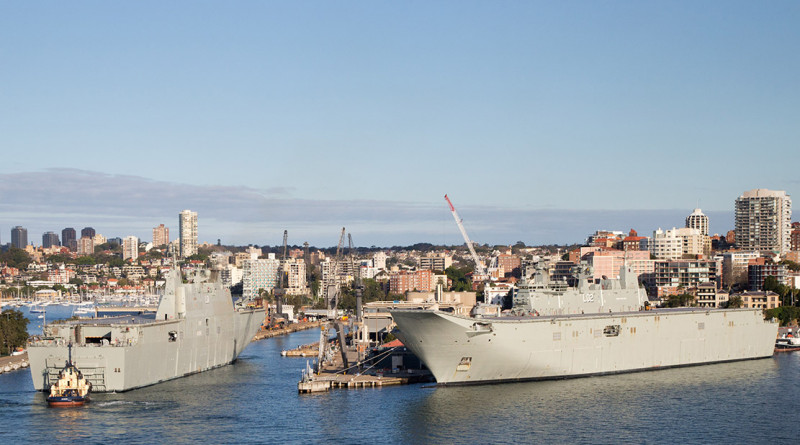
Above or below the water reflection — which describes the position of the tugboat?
above

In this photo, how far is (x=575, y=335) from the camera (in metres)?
43.8

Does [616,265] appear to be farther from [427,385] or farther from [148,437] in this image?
[148,437]

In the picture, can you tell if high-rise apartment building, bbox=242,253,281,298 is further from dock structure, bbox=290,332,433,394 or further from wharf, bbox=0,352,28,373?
dock structure, bbox=290,332,433,394

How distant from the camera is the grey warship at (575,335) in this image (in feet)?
133

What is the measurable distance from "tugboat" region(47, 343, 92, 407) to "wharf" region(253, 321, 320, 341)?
38621 millimetres

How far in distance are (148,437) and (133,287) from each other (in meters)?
153

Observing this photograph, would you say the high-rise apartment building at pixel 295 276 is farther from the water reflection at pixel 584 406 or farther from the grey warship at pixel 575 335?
the water reflection at pixel 584 406

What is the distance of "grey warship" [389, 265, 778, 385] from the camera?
4056 centimetres

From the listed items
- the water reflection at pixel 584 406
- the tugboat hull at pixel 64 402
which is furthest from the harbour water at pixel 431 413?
the tugboat hull at pixel 64 402

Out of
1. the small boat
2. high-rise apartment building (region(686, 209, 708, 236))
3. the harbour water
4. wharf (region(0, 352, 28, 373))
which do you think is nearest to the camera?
the harbour water

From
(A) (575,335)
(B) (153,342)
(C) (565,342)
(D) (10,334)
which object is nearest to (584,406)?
(C) (565,342)

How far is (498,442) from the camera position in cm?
3130

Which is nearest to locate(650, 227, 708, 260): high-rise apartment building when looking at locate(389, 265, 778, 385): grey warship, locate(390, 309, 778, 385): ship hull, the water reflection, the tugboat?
locate(389, 265, 778, 385): grey warship

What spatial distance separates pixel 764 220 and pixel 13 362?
10251 centimetres
